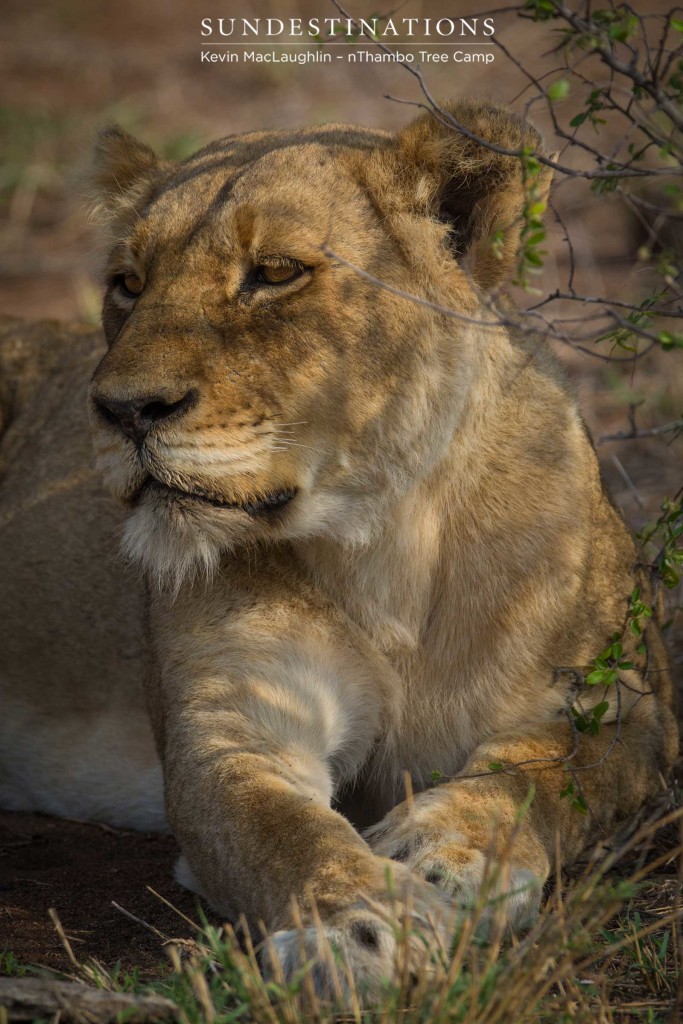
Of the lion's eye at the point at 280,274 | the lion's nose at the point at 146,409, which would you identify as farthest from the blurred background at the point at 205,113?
the lion's nose at the point at 146,409

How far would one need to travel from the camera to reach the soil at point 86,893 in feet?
9.31

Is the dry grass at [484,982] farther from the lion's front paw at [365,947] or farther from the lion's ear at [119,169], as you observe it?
the lion's ear at [119,169]

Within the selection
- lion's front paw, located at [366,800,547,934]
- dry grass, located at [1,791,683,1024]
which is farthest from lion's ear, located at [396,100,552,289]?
dry grass, located at [1,791,683,1024]

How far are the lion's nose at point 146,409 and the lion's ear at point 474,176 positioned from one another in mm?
828

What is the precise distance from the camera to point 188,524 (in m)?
2.97

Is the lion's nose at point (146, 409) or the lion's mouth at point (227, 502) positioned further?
the lion's mouth at point (227, 502)

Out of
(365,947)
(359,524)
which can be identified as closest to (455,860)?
(365,947)

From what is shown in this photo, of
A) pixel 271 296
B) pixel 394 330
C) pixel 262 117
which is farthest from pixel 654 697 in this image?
pixel 262 117

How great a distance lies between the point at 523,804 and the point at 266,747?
69cm

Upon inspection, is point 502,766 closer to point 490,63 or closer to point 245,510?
point 245,510

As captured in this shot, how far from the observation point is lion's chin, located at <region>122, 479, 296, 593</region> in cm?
295

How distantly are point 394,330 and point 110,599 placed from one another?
172 cm

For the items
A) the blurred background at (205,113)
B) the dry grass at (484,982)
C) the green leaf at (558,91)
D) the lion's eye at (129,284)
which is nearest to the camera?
the dry grass at (484,982)

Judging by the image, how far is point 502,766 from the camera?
3.00m
